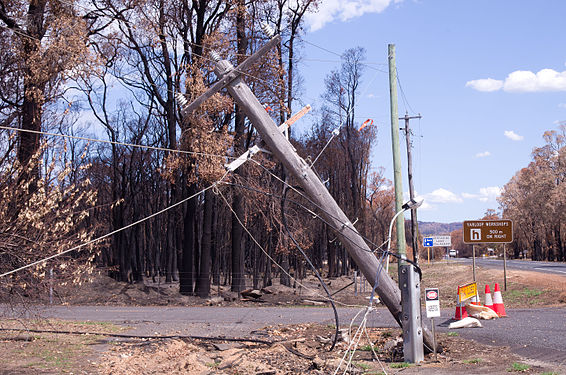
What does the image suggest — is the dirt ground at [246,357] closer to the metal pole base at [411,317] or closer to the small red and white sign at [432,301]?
the metal pole base at [411,317]

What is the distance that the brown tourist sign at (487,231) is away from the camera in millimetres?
21031

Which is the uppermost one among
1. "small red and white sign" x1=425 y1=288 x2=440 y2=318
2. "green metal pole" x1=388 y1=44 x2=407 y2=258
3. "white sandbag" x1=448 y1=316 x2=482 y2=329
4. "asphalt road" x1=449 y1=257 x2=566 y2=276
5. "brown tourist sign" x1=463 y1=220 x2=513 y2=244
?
"green metal pole" x1=388 y1=44 x2=407 y2=258

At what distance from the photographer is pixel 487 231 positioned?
2166cm

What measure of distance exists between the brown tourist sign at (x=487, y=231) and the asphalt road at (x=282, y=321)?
9.46ft

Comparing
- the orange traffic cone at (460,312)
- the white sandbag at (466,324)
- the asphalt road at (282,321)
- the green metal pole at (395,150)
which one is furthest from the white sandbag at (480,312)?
the green metal pole at (395,150)

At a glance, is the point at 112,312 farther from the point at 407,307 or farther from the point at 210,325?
the point at 407,307

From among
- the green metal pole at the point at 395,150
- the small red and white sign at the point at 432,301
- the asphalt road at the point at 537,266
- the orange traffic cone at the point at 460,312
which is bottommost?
the asphalt road at the point at 537,266

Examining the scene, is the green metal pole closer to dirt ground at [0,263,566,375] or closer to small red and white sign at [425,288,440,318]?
dirt ground at [0,263,566,375]

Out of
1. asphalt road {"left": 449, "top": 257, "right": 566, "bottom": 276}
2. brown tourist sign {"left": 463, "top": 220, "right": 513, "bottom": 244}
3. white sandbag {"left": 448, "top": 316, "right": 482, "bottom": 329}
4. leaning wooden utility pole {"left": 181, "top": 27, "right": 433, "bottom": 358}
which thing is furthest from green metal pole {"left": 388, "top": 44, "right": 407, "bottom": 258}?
asphalt road {"left": 449, "top": 257, "right": 566, "bottom": 276}

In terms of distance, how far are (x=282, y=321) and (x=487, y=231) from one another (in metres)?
8.98

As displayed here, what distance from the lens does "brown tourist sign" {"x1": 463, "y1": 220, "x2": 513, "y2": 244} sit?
828 inches

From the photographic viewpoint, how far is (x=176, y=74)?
24922mm

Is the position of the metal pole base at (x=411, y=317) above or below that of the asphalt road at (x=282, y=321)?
above

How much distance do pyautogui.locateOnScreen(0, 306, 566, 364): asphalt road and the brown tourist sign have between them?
113 inches
